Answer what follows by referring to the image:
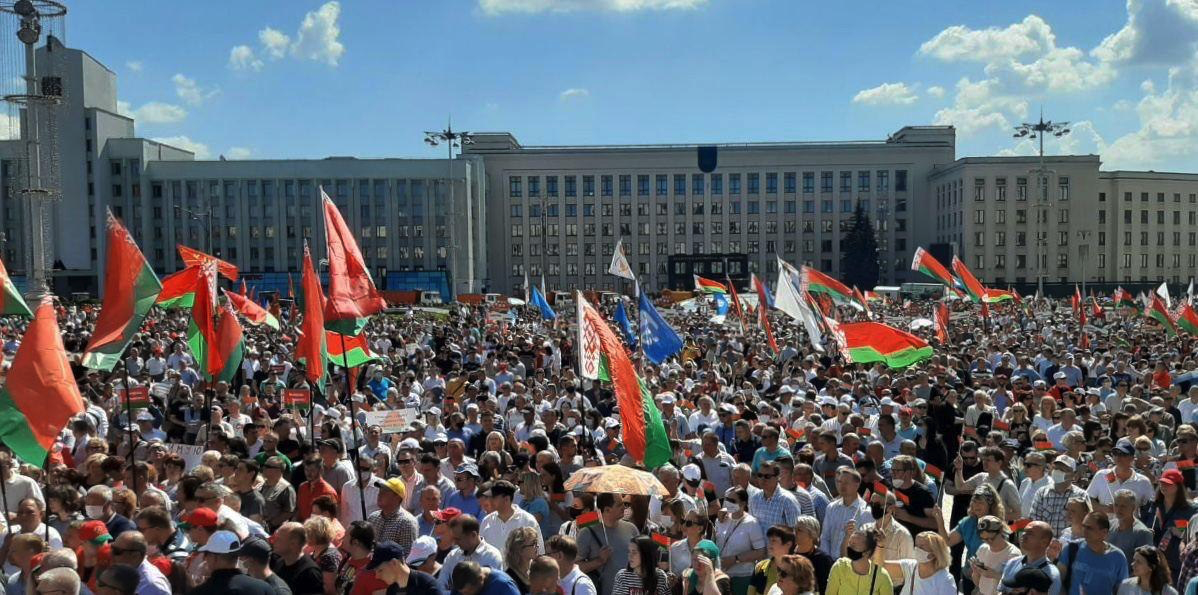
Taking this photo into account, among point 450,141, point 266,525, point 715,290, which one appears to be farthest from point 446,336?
point 450,141

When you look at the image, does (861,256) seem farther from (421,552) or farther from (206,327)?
(421,552)

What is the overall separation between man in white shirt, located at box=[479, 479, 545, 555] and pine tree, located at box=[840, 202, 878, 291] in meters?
88.2

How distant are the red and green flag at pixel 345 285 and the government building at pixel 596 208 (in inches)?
2769

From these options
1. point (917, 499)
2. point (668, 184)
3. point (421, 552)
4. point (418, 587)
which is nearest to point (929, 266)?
point (917, 499)

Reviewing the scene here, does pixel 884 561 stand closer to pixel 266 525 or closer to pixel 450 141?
pixel 266 525

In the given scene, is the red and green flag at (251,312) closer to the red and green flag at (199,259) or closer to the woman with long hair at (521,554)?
the red and green flag at (199,259)

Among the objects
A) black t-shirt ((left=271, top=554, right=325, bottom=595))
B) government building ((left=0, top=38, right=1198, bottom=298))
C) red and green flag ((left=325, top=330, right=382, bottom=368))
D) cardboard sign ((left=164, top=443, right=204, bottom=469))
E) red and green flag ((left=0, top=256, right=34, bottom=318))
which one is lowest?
cardboard sign ((left=164, top=443, right=204, bottom=469))

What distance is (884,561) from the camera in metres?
6.16

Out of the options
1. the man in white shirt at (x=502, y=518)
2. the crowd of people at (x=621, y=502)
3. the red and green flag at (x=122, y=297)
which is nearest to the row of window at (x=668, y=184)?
the crowd of people at (x=621, y=502)

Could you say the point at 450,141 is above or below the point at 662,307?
above

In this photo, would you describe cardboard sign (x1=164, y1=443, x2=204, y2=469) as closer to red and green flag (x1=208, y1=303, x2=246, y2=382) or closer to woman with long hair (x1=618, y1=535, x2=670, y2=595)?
red and green flag (x1=208, y1=303, x2=246, y2=382)

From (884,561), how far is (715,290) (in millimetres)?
23035

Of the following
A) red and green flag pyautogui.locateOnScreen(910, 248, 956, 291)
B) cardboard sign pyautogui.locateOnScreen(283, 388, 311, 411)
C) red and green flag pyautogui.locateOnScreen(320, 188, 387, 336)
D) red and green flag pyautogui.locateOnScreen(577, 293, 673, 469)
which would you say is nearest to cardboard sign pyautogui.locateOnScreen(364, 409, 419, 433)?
red and green flag pyautogui.locateOnScreen(320, 188, 387, 336)

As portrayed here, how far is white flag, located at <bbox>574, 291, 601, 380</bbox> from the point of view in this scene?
9.18 meters
